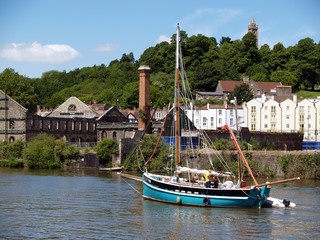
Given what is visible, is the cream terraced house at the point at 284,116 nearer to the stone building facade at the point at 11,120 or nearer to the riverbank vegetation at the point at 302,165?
the riverbank vegetation at the point at 302,165

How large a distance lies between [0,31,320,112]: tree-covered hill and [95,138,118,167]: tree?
54.3 meters

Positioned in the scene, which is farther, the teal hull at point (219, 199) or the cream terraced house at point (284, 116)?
the cream terraced house at point (284, 116)

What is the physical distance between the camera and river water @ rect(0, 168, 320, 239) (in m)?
28.4

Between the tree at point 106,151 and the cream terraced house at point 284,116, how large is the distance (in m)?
35.0

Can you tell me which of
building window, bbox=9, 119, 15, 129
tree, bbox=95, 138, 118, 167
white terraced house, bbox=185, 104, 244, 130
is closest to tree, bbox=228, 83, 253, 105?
white terraced house, bbox=185, 104, 244, 130

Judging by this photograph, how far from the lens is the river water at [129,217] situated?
93.1 ft

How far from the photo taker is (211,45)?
164750 mm

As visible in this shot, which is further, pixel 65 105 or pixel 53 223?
pixel 65 105

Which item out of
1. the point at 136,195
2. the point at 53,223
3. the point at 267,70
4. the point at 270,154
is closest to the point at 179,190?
the point at 136,195

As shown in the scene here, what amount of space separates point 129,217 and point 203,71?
105 meters

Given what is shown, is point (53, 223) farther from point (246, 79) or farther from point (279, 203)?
point (246, 79)

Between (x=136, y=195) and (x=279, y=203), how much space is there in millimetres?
11760

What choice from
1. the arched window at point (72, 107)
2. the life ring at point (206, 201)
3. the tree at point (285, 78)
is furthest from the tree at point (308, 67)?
the life ring at point (206, 201)

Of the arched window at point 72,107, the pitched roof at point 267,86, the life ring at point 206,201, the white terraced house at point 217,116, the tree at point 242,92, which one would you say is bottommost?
the life ring at point 206,201
